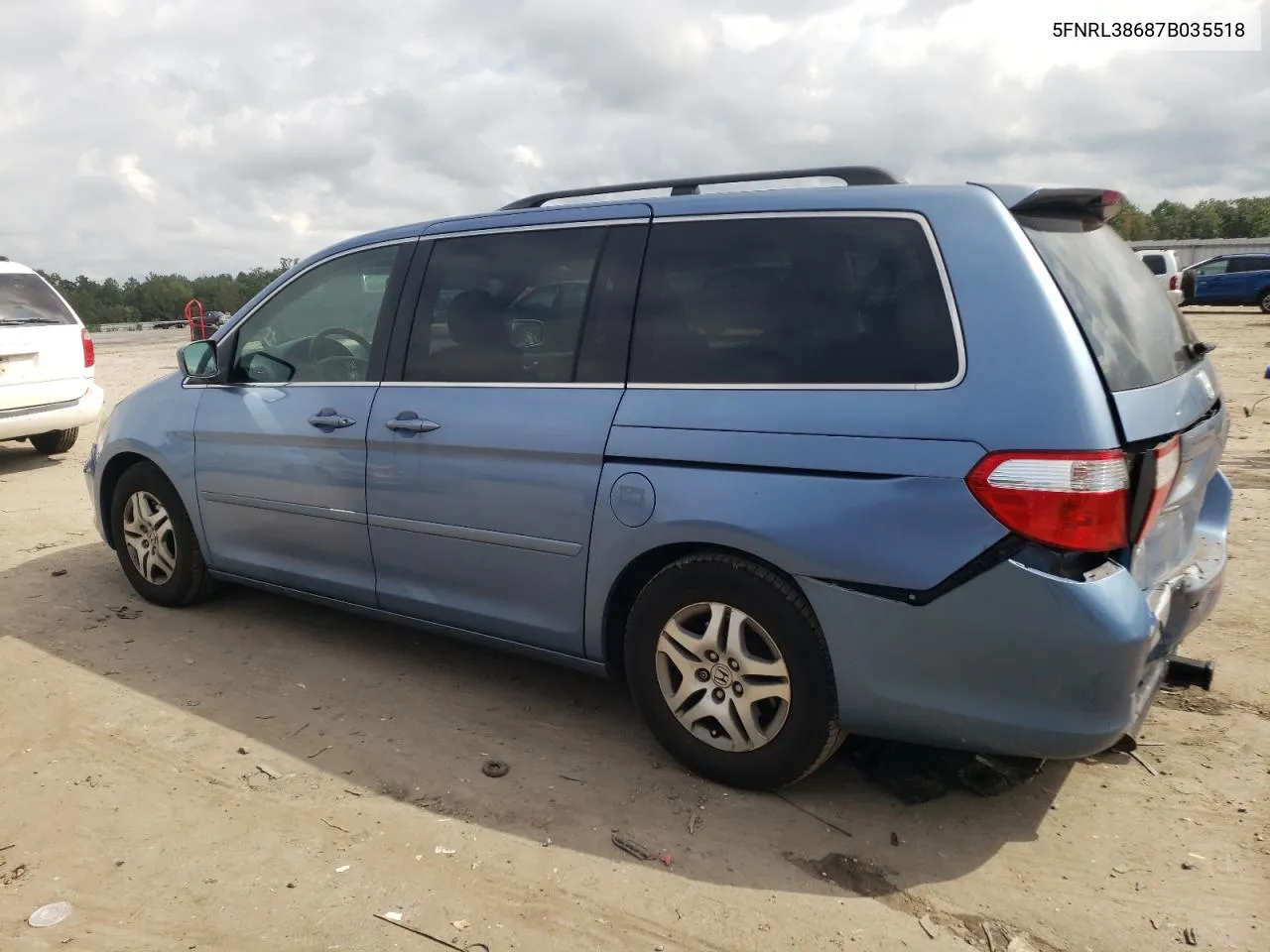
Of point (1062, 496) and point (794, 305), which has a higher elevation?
point (794, 305)

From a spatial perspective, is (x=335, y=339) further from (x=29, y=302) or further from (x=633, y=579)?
(x=29, y=302)

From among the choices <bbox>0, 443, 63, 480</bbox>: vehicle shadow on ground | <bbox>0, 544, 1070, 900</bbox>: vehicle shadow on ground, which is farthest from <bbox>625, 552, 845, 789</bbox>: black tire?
<bbox>0, 443, 63, 480</bbox>: vehicle shadow on ground

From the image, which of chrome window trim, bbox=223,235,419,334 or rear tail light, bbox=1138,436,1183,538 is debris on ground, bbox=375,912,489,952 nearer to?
rear tail light, bbox=1138,436,1183,538

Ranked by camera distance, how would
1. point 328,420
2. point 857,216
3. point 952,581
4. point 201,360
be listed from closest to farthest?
1. point 952,581
2. point 857,216
3. point 328,420
4. point 201,360

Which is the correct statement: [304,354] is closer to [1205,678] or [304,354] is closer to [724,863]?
[724,863]

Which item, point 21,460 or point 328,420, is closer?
point 328,420

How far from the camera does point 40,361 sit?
847 centimetres

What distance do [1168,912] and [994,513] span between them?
116 cm

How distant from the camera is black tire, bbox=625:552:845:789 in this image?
2875 millimetres

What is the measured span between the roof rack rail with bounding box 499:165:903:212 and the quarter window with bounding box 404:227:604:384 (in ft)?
0.92

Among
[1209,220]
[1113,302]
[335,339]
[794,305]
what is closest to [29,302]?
[335,339]

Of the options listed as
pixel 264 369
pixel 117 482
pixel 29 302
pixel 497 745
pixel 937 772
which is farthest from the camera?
pixel 29 302

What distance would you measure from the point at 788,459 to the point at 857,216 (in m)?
0.77

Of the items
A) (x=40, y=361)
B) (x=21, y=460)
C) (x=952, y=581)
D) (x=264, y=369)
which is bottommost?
(x=21, y=460)
